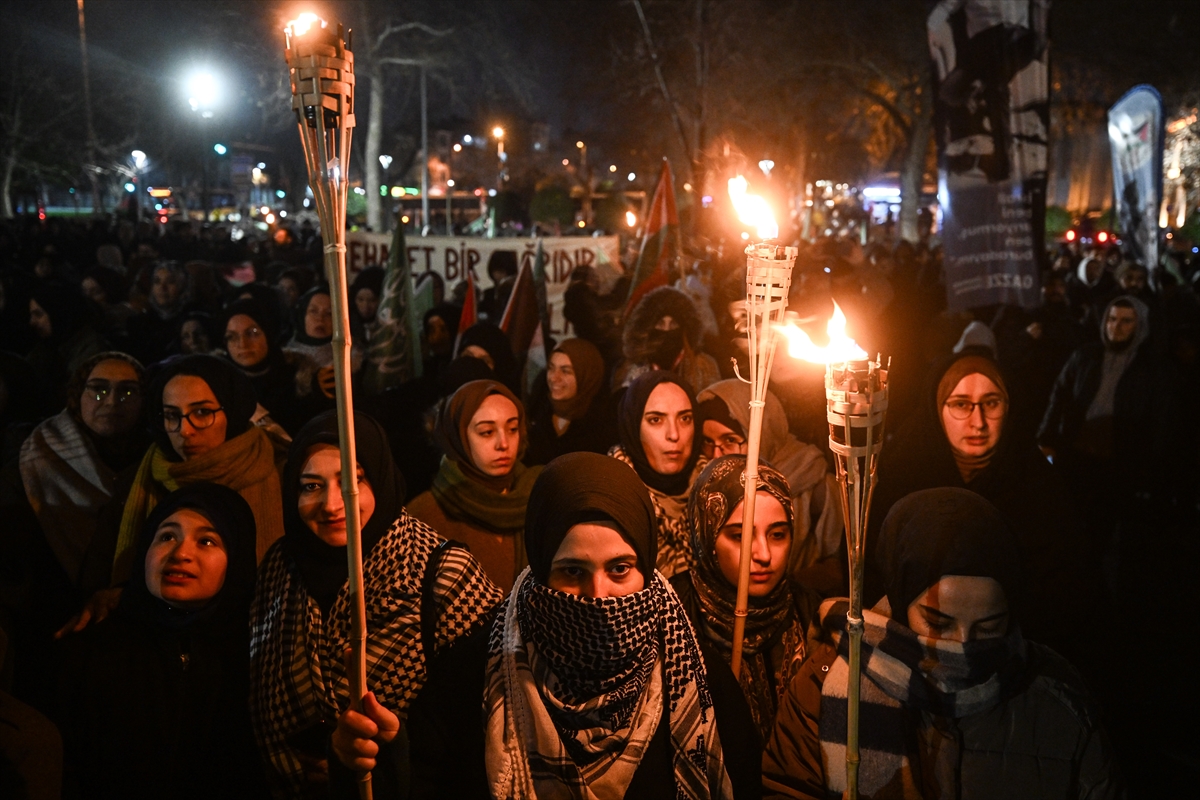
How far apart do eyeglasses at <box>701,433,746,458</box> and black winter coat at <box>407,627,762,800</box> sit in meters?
1.70

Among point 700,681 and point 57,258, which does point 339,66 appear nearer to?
point 700,681

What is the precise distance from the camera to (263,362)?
5.57 m

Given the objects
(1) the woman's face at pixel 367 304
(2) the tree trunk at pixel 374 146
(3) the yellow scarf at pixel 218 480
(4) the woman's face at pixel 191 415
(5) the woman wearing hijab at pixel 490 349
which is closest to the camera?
(3) the yellow scarf at pixel 218 480

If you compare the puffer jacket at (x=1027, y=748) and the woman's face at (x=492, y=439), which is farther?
the woman's face at (x=492, y=439)

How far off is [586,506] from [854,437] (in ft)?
2.43

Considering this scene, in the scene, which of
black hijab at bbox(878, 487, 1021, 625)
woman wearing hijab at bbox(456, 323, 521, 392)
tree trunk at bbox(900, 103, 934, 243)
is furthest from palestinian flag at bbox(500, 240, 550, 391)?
tree trunk at bbox(900, 103, 934, 243)

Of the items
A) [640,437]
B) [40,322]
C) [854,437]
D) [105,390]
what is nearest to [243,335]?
[105,390]

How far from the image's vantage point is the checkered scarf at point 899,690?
79.9 inches

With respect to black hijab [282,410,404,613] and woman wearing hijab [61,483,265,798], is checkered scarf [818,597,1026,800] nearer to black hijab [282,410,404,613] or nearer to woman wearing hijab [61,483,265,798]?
black hijab [282,410,404,613]

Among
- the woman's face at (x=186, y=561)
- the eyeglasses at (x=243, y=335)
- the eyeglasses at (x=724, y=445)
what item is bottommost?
the woman's face at (x=186, y=561)

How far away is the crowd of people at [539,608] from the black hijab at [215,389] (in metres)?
0.02

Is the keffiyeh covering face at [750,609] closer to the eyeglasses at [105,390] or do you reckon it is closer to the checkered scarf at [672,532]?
the checkered scarf at [672,532]

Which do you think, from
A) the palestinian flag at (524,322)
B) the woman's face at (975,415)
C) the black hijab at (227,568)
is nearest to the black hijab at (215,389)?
the black hijab at (227,568)

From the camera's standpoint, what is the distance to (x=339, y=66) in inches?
61.1
